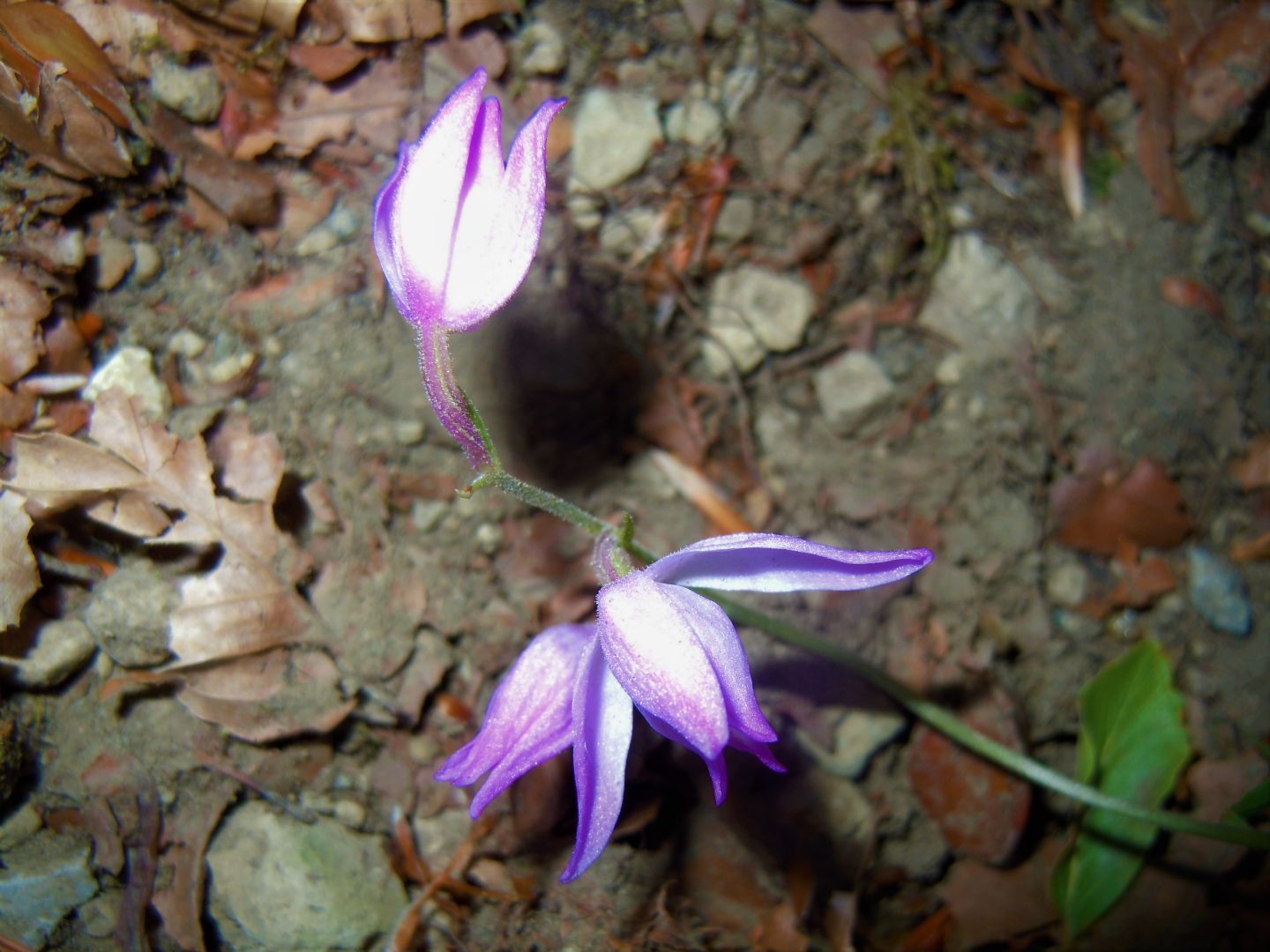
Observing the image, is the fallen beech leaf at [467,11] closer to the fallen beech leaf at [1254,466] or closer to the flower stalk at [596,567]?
the flower stalk at [596,567]

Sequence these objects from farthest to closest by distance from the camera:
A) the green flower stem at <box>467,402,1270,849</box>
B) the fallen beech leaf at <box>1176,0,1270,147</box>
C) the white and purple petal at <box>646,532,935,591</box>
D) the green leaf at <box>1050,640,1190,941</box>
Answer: the fallen beech leaf at <box>1176,0,1270,147</box>, the green leaf at <box>1050,640,1190,941</box>, the green flower stem at <box>467,402,1270,849</box>, the white and purple petal at <box>646,532,935,591</box>

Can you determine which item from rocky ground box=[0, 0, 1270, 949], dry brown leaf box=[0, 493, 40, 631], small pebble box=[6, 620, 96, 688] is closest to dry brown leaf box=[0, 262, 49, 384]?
rocky ground box=[0, 0, 1270, 949]

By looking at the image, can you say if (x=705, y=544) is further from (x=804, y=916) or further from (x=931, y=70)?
(x=931, y=70)

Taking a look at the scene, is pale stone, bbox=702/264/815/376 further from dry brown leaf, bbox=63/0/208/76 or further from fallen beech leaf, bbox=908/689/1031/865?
dry brown leaf, bbox=63/0/208/76

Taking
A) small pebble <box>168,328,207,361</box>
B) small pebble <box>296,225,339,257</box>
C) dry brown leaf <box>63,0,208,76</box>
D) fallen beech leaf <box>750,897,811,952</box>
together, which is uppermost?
dry brown leaf <box>63,0,208,76</box>

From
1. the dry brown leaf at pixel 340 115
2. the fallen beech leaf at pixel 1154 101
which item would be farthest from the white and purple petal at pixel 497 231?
the fallen beech leaf at pixel 1154 101

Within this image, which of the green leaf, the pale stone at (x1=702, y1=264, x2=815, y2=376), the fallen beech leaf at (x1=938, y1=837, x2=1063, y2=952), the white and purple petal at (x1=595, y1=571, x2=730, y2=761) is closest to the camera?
the white and purple petal at (x1=595, y1=571, x2=730, y2=761)

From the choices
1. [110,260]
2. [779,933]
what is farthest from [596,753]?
[110,260]
